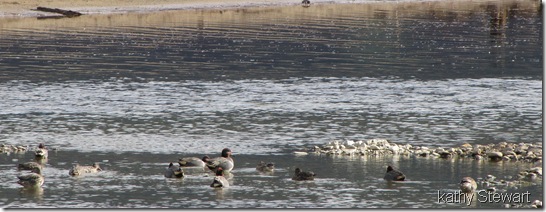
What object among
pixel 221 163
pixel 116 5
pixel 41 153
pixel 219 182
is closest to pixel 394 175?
pixel 219 182

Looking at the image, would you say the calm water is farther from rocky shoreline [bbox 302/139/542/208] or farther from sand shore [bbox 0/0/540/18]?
sand shore [bbox 0/0/540/18]

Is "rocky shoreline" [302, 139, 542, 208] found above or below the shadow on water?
below

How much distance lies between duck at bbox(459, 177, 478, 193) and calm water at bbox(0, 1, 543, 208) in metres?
0.43

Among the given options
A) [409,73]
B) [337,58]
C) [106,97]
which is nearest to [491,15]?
[337,58]

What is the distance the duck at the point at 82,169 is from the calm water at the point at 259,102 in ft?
0.75

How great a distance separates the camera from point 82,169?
26.9m

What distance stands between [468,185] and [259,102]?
15.6 metres

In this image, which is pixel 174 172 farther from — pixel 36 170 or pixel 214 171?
pixel 36 170

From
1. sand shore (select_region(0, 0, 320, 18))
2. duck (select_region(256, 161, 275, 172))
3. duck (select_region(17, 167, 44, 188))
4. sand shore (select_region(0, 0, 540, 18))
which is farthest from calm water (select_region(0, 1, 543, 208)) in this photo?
sand shore (select_region(0, 0, 320, 18))

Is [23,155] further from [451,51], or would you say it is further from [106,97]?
[451,51]

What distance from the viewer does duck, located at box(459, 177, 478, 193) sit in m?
25.0


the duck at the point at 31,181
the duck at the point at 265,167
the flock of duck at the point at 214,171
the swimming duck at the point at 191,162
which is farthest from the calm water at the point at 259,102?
the swimming duck at the point at 191,162

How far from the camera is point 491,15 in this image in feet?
276

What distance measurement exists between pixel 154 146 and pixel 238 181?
16.9 ft
